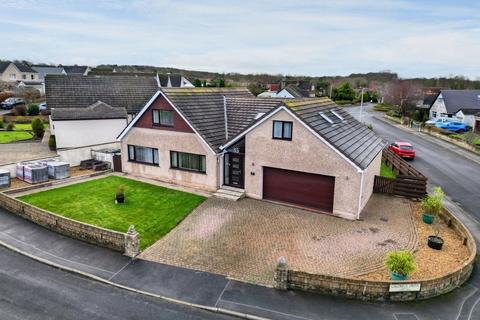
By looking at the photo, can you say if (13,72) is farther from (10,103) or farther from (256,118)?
(256,118)

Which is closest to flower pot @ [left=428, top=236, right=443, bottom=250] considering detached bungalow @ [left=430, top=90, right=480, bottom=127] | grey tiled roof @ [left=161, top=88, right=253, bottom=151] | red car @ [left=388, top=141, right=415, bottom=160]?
grey tiled roof @ [left=161, top=88, right=253, bottom=151]

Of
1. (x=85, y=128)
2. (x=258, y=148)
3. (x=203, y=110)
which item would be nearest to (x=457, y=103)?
(x=203, y=110)

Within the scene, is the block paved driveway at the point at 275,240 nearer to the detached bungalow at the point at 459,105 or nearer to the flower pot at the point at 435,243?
the flower pot at the point at 435,243

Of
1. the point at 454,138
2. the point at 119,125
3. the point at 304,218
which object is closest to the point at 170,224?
the point at 304,218

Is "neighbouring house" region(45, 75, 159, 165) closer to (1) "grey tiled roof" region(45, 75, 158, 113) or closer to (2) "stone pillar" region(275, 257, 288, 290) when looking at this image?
(1) "grey tiled roof" region(45, 75, 158, 113)

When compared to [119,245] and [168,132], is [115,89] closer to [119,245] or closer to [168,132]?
[168,132]

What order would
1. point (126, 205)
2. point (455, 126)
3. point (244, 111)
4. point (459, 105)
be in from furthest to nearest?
point (459, 105)
point (455, 126)
point (244, 111)
point (126, 205)

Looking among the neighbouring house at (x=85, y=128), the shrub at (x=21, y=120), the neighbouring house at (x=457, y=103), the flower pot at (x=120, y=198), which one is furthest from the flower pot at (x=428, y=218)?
the shrub at (x=21, y=120)
